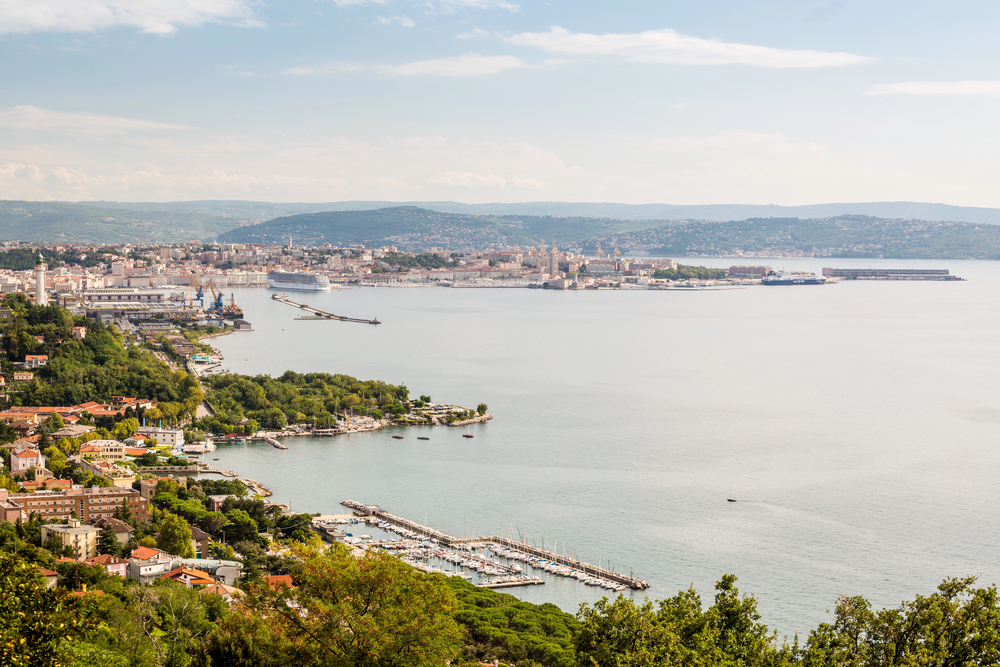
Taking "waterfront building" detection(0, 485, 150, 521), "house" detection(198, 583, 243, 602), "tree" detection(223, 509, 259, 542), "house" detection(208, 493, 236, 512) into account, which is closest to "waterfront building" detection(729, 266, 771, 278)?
"house" detection(208, 493, 236, 512)

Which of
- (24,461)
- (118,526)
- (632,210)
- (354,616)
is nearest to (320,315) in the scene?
(24,461)

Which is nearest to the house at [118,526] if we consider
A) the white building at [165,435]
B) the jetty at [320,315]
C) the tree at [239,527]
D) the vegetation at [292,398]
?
the tree at [239,527]

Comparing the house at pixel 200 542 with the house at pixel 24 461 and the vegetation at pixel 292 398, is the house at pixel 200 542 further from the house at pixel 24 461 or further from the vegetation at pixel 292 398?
the vegetation at pixel 292 398

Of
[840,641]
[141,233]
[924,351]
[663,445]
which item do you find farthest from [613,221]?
[840,641]

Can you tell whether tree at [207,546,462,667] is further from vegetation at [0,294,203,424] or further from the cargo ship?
the cargo ship

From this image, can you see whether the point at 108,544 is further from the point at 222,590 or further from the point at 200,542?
the point at 222,590

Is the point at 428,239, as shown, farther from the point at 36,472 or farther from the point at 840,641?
the point at 840,641
